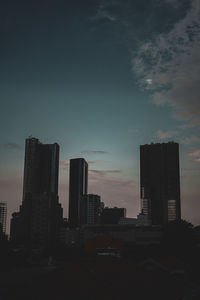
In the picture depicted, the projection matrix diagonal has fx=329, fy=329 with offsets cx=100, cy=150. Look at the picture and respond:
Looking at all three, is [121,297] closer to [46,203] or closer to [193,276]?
[193,276]

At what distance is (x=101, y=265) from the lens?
93.8 ft

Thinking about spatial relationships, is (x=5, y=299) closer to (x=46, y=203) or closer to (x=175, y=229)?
(x=175, y=229)

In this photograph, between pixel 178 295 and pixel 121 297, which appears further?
pixel 178 295

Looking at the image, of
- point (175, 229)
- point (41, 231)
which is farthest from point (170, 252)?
point (41, 231)

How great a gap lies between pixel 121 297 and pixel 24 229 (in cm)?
17150

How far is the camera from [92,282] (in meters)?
23.3

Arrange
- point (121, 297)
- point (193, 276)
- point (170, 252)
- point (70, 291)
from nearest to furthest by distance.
Answer: point (121, 297)
point (70, 291)
point (193, 276)
point (170, 252)

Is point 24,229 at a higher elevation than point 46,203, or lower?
lower

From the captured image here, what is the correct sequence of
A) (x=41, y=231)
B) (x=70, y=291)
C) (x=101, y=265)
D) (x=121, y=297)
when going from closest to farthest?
(x=121, y=297), (x=70, y=291), (x=101, y=265), (x=41, y=231)

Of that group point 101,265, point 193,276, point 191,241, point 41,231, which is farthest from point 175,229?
point 41,231

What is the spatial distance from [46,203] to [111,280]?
170474mm

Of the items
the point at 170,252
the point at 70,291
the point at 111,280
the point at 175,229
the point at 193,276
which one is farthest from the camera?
the point at 175,229

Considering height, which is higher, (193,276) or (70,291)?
(70,291)

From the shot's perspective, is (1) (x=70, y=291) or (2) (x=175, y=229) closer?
(1) (x=70, y=291)
